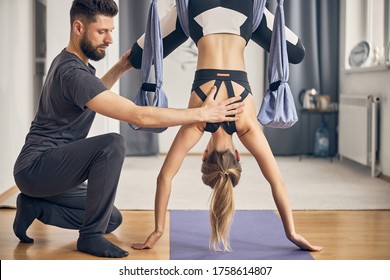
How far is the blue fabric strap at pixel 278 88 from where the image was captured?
2.57 metres

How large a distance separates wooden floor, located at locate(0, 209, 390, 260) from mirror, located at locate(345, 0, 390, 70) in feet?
4.66

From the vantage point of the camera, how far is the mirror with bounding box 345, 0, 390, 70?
4.52 metres

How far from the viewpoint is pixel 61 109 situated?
8.80ft

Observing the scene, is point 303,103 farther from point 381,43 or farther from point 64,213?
point 64,213

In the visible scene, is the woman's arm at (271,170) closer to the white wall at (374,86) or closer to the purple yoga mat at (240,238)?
the purple yoga mat at (240,238)

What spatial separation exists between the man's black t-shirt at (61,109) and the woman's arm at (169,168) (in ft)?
1.14

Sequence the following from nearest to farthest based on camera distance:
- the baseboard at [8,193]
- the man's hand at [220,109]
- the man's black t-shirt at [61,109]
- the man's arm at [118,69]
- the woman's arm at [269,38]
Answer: the man's hand at [220,109] → the man's black t-shirt at [61,109] → the woman's arm at [269,38] → the man's arm at [118,69] → the baseboard at [8,193]

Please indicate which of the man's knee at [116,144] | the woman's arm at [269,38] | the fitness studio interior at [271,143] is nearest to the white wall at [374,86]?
the fitness studio interior at [271,143]

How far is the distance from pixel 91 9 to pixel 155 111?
0.45m

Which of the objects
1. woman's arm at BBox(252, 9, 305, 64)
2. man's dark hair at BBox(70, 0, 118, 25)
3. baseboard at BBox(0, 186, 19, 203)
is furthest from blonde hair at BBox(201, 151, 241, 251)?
baseboard at BBox(0, 186, 19, 203)

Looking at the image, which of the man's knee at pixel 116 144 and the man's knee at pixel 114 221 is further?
the man's knee at pixel 114 221

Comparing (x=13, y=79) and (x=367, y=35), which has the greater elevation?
(x=367, y=35)

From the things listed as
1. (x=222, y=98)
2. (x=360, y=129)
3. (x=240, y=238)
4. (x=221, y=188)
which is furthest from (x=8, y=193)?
(x=360, y=129)

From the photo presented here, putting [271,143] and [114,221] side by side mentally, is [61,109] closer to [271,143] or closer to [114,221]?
[114,221]
